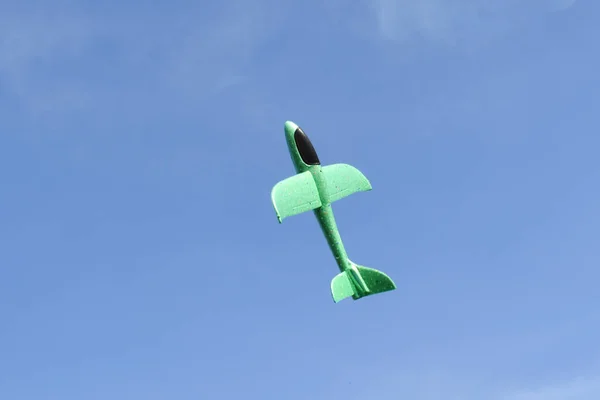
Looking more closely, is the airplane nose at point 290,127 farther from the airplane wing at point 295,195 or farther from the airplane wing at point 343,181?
the airplane wing at point 343,181

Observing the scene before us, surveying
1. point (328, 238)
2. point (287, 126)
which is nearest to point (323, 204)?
point (328, 238)

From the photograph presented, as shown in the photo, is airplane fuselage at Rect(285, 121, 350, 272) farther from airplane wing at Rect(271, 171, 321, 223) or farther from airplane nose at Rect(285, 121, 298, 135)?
airplane wing at Rect(271, 171, 321, 223)

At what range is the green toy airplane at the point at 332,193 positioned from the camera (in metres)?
42.2

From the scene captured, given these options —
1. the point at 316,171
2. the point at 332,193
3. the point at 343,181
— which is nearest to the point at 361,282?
the point at 332,193

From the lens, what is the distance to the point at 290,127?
4300 centimetres

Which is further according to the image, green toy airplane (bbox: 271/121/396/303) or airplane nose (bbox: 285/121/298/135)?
airplane nose (bbox: 285/121/298/135)

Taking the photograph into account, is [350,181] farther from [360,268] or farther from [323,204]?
[360,268]

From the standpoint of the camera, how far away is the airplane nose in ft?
141

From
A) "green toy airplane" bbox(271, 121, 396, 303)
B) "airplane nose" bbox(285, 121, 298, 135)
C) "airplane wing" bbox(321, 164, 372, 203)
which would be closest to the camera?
"green toy airplane" bbox(271, 121, 396, 303)

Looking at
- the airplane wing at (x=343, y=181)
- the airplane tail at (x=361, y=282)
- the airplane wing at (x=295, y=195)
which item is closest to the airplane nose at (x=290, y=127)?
the airplane wing at (x=295, y=195)

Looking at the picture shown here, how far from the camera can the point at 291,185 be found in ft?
136

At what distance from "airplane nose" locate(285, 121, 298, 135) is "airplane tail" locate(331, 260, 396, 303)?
904cm

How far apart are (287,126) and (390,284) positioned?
37.1 ft

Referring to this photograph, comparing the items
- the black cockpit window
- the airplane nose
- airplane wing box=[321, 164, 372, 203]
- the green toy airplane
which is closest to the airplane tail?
the green toy airplane
